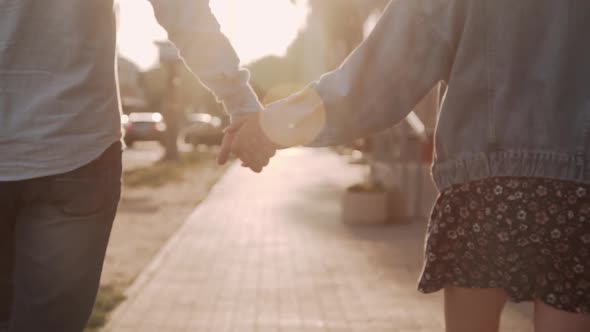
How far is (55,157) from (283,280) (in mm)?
5231

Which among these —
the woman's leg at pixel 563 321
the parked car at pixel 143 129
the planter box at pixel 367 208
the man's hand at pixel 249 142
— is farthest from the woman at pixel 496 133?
the parked car at pixel 143 129

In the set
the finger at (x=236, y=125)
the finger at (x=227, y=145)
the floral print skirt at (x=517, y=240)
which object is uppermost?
the finger at (x=236, y=125)

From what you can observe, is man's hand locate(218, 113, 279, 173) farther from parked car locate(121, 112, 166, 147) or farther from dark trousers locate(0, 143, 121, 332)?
parked car locate(121, 112, 166, 147)

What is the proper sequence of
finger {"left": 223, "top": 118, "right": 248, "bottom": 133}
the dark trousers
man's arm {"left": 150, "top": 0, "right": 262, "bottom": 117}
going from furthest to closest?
finger {"left": 223, "top": 118, "right": 248, "bottom": 133}
man's arm {"left": 150, "top": 0, "right": 262, "bottom": 117}
the dark trousers

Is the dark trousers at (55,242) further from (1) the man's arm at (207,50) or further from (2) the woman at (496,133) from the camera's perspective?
(2) the woman at (496,133)

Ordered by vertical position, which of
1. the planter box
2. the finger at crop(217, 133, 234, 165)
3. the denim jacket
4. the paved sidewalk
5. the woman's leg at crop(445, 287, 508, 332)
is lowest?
the planter box

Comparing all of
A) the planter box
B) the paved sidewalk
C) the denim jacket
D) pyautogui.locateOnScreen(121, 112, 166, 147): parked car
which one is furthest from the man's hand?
pyautogui.locateOnScreen(121, 112, 166, 147): parked car

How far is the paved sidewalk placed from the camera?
5.78 meters

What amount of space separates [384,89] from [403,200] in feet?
32.7

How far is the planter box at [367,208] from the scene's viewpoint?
11.6 m

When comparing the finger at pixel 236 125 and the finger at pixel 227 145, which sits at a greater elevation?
the finger at pixel 236 125

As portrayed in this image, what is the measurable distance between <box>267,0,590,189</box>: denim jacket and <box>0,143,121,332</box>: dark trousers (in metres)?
0.59

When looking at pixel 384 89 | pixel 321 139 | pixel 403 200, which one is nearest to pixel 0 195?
pixel 321 139

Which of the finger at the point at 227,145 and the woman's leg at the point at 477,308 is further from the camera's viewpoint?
the finger at the point at 227,145
